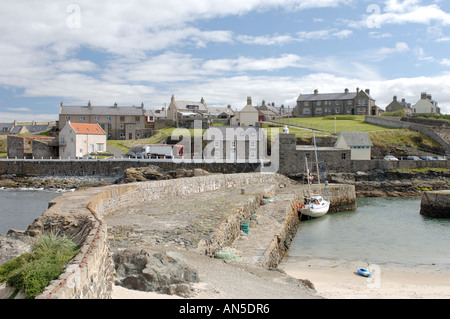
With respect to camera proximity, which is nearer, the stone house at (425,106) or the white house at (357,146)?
the white house at (357,146)

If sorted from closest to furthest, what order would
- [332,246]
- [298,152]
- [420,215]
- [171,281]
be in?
[171,281] < [332,246] < [420,215] < [298,152]

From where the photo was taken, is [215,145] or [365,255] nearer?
[365,255]

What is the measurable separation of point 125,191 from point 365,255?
1108cm

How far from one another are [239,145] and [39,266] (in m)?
39.7

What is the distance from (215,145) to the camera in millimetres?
46656

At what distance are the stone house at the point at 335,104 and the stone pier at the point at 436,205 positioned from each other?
168 feet

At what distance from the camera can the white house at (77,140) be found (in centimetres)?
5150

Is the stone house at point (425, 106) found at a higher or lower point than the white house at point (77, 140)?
higher

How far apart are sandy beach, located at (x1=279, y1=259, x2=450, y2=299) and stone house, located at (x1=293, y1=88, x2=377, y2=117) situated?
6529 centimetres

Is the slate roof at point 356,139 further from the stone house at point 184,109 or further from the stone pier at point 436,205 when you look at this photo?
the stone house at point 184,109

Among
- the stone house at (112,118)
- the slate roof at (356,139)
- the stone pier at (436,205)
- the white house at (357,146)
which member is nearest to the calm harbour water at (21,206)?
the stone pier at (436,205)

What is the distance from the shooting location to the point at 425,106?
79.6 meters

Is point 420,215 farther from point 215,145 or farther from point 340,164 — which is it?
point 215,145
